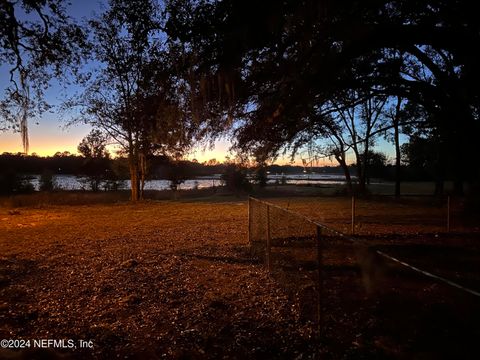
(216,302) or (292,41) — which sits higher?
(292,41)

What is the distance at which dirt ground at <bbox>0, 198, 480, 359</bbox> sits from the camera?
4.20 meters

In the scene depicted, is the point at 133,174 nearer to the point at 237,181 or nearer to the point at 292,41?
the point at 237,181

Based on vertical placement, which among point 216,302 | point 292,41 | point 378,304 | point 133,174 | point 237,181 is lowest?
point 216,302

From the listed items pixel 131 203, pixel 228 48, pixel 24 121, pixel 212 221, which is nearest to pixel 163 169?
pixel 131 203

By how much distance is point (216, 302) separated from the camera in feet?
19.2

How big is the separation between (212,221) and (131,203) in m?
11.5

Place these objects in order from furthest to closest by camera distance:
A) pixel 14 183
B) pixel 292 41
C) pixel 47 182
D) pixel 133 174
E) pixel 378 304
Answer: pixel 47 182
pixel 14 183
pixel 133 174
pixel 292 41
pixel 378 304

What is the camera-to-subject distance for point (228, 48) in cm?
667

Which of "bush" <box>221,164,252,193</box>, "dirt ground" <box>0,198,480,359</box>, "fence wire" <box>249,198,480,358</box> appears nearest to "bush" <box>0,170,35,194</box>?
"bush" <box>221,164,252,193</box>

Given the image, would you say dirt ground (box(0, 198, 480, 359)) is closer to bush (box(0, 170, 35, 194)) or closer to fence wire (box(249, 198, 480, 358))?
fence wire (box(249, 198, 480, 358))

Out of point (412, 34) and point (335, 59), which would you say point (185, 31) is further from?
point (412, 34)

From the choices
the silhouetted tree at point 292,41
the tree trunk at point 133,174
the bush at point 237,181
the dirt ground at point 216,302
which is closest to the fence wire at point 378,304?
the dirt ground at point 216,302

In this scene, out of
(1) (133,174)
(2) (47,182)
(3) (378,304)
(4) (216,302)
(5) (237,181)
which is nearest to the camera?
(3) (378,304)

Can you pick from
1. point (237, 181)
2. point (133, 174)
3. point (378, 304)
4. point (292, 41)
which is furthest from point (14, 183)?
point (378, 304)
